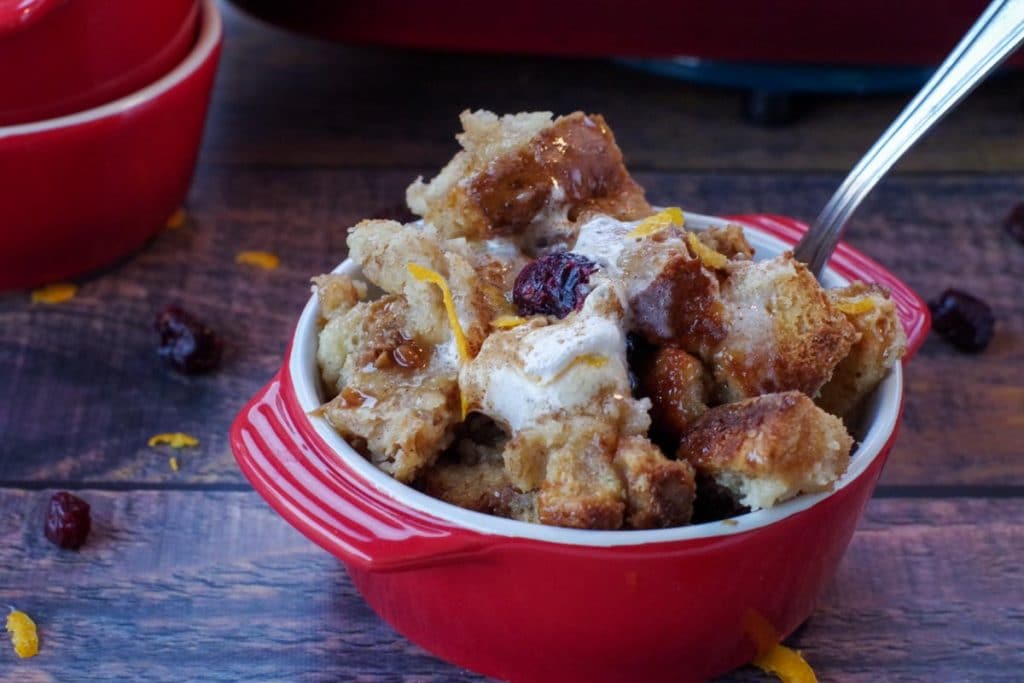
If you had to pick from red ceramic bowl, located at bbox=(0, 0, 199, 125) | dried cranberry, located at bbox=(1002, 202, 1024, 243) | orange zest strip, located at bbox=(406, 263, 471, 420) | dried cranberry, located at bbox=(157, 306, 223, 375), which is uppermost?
orange zest strip, located at bbox=(406, 263, 471, 420)

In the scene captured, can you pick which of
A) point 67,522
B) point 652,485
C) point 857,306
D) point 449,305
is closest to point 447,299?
point 449,305

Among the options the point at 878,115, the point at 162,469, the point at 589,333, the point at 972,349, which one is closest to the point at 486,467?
the point at 589,333

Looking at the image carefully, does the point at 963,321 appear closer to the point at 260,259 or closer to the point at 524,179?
the point at 524,179

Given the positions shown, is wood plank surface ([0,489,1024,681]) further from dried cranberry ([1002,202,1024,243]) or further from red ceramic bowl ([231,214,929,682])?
dried cranberry ([1002,202,1024,243])

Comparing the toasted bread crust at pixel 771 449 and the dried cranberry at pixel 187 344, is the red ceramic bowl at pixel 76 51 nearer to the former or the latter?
the dried cranberry at pixel 187 344

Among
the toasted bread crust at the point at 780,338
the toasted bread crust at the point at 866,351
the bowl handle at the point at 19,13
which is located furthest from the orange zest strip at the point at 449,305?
the bowl handle at the point at 19,13

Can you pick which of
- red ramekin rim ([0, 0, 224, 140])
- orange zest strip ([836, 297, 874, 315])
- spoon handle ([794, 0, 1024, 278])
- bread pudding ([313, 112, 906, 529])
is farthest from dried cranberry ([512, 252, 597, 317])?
red ramekin rim ([0, 0, 224, 140])
